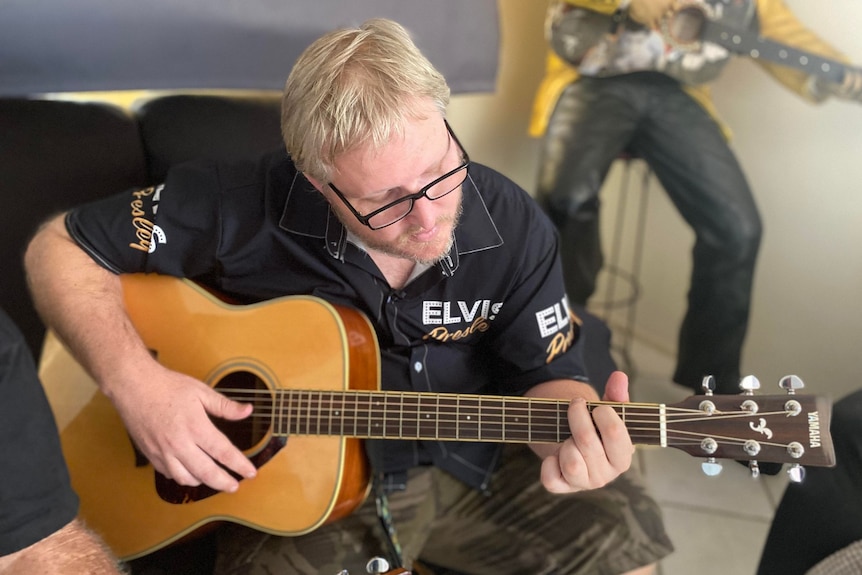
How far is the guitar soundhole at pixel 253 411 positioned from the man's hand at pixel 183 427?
0.9 inches

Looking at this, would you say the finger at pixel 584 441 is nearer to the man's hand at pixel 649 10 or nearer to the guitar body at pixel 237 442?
the guitar body at pixel 237 442

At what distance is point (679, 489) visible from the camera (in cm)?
179

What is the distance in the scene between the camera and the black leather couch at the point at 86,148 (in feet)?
4.04

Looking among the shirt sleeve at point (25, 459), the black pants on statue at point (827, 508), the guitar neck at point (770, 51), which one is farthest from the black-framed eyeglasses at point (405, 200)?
the guitar neck at point (770, 51)

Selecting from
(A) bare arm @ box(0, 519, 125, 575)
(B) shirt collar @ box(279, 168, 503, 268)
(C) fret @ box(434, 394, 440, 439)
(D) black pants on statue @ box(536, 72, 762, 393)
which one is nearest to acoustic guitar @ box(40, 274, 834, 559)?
(C) fret @ box(434, 394, 440, 439)

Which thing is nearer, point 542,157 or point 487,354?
point 487,354

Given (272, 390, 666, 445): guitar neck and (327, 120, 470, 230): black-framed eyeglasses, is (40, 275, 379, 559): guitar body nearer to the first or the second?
(272, 390, 666, 445): guitar neck

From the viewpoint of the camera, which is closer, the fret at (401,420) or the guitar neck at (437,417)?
the guitar neck at (437,417)

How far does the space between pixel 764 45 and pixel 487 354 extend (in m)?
1.01

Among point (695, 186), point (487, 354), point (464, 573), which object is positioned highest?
point (695, 186)

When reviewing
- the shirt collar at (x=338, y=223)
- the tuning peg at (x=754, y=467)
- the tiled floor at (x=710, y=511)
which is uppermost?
the shirt collar at (x=338, y=223)

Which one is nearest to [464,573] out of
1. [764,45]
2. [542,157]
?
[542,157]

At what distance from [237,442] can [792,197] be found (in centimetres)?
153

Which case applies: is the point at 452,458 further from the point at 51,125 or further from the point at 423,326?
the point at 51,125
